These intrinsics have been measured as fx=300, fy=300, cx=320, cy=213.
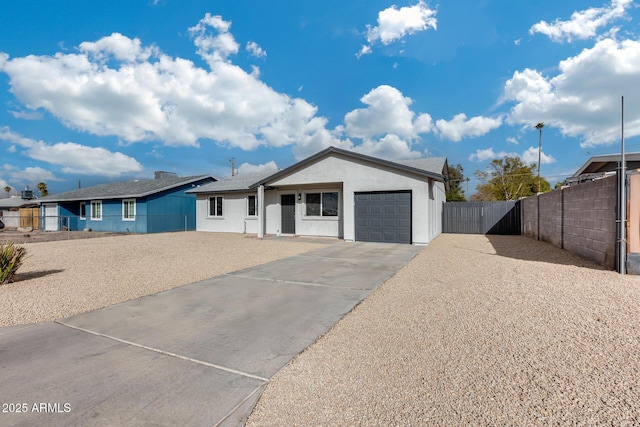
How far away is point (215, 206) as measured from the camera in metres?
20.5

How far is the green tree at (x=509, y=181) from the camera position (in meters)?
35.1

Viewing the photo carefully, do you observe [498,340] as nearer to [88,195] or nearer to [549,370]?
[549,370]

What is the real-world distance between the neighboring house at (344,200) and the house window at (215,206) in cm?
55

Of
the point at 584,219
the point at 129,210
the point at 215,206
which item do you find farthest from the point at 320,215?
the point at 129,210

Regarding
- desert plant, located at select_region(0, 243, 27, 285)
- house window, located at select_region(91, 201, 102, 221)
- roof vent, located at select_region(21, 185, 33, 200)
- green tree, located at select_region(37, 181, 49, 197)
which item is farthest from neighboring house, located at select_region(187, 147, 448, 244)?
green tree, located at select_region(37, 181, 49, 197)

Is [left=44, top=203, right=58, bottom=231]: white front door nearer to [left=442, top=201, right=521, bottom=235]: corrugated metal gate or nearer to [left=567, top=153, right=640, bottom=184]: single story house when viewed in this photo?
[left=442, top=201, right=521, bottom=235]: corrugated metal gate

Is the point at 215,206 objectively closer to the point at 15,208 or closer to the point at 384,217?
the point at 384,217

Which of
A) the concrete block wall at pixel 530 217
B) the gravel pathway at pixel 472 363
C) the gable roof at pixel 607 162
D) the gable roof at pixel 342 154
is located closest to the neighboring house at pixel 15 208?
the gable roof at pixel 342 154

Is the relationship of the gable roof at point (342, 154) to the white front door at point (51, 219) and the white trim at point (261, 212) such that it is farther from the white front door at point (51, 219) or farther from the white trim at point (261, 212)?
the white front door at point (51, 219)

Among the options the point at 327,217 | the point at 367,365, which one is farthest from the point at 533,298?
the point at 327,217

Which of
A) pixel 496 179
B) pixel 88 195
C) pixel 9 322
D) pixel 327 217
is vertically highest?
pixel 496 179

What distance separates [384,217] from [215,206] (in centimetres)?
1231

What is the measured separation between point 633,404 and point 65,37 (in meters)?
20.4

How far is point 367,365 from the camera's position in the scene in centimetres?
310
